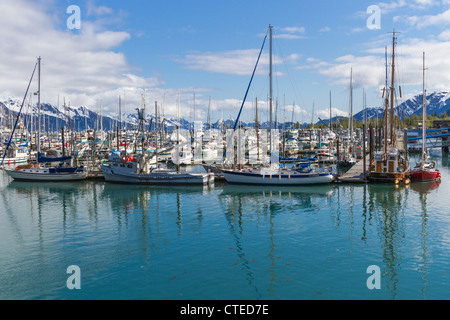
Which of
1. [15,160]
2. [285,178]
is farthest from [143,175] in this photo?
[15,160]

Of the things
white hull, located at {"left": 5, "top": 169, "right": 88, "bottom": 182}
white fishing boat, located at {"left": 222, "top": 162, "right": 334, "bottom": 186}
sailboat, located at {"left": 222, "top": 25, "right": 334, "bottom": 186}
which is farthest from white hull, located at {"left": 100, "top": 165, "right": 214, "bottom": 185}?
white hull, located at {"left": 5, "top": 169, "right": 88, "bottom": 182}

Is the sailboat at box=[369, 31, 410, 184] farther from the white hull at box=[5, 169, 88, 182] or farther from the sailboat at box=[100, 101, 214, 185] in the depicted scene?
the white hull at box=[5, 169, 88, 182]

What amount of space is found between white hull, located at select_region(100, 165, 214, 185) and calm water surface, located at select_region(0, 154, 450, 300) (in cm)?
849

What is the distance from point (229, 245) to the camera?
84.4ft

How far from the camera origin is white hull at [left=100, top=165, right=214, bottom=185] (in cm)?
5412

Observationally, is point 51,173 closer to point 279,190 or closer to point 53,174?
point 53,174

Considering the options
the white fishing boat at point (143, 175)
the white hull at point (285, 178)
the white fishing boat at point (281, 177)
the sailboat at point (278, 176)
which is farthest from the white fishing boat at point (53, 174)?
the white hull at point (285, 178)

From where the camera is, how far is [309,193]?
47.6 m

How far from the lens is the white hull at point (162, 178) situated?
5412cm

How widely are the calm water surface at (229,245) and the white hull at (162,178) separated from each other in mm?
8490

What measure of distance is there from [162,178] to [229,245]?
31105 mm

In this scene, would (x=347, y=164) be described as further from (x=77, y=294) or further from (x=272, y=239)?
(x=77, y=294)

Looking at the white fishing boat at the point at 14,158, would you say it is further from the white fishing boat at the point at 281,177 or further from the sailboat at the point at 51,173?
the white fishing boat at the point at 281,177

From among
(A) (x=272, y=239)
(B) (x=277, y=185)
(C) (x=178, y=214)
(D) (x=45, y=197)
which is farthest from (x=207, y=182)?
(A) (x=272, y=239)
